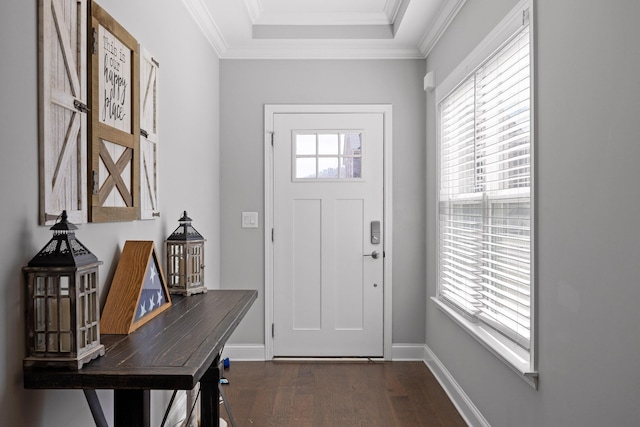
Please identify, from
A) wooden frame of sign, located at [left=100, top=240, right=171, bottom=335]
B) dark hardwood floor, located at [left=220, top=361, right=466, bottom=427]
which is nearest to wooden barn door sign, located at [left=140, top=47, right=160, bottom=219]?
wooden frame of sign, located at [left=100, top=240, right=171, bottom=335]

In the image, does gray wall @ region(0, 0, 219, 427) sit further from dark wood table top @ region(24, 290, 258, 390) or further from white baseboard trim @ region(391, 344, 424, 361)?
white baseboard trim @ region(391, 344, 424, 361)

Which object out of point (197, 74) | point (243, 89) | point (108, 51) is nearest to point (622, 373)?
point (108, 51)

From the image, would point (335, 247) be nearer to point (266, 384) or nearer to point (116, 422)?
point (266, 384)

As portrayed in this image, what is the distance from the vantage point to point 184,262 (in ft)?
7.95

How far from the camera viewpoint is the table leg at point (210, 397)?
2143 millimetres

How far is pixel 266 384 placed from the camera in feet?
11.3

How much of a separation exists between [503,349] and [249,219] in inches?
91.2

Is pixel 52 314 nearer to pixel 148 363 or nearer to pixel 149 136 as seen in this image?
pixel 148 363

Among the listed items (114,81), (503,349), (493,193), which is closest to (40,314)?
(114,81)

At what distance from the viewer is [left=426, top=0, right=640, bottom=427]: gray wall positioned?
1369 millimetres

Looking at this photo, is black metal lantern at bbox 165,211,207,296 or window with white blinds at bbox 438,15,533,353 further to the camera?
black metal lantern at bbox 165,211,207,296

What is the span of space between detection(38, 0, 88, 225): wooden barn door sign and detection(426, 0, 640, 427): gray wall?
1.69 m

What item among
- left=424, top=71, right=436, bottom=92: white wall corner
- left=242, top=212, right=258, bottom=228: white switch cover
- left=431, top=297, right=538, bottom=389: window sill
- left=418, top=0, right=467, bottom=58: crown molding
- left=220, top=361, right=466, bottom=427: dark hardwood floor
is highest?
left=418, top=0, right=467, bottom=58: crown molding

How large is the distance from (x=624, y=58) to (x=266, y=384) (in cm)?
291
